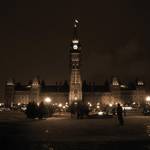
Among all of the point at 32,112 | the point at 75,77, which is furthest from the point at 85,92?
the point at 32,112

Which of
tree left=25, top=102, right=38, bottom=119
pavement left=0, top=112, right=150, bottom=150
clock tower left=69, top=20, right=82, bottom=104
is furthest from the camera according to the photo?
clock tower left=69, top=20, right=82, bottom=104

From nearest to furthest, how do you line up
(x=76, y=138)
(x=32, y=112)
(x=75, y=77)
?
(x=76, y=138) < (x=32, y=112) < (x=75, y=77)

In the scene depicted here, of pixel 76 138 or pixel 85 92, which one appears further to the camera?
pixel 85 92

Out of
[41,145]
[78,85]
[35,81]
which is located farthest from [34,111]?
[35,81]

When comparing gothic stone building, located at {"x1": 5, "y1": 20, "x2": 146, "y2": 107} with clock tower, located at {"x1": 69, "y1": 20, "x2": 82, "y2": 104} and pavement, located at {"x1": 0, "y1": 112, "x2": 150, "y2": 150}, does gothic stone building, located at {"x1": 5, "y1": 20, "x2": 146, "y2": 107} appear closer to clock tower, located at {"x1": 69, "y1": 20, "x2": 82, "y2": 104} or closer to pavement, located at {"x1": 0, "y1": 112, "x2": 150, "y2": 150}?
clock tower, located at {"x1": 69, "y1": 20, "x2": 82, "y2": 104}

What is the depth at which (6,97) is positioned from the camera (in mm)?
178125

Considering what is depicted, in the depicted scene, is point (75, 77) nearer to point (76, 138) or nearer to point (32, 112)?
point (32, 112)

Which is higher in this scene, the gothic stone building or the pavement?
the gothic stone building

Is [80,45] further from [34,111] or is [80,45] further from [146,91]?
[34,111]

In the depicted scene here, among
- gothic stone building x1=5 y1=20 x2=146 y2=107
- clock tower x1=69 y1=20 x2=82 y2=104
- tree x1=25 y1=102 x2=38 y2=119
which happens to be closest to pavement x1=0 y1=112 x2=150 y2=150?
tree x1=25 y1=102 x2=38 y2=119

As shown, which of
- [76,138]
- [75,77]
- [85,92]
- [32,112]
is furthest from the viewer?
[85,92]

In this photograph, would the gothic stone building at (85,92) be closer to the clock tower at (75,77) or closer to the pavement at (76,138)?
the clock tower at (75,77)

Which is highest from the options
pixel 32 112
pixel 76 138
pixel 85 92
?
pixel 85 92

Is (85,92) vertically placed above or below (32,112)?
above
